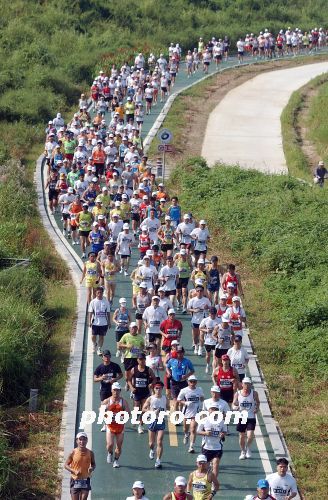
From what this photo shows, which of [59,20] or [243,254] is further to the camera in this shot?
[59,20]

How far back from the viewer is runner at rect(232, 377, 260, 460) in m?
17.2

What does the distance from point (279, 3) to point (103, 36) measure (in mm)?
21739

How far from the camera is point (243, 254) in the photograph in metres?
29.7

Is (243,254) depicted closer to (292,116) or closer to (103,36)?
(292,116)

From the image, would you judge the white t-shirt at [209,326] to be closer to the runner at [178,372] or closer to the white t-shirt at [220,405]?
the runner at [178,372]

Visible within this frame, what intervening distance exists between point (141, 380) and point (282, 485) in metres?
3.84

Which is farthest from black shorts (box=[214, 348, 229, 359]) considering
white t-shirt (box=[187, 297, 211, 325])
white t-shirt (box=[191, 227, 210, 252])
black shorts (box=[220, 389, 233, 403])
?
white t-shirt (box=[191, 227, 210, 252])

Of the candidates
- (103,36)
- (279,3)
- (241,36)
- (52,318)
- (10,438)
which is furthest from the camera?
(279,3)

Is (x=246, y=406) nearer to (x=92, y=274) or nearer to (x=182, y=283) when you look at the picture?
(x=182, y=283)

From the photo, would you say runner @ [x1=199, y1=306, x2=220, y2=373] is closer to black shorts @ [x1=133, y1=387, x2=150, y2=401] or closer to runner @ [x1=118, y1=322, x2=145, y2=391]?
runner @ [x1=118, y1=322, x2=145, y2=391]

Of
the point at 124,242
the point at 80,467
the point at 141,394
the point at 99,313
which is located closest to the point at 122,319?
the point at 99,313

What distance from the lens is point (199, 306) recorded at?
2147cm

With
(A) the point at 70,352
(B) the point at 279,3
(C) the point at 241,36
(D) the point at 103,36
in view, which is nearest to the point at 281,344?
(A) the point at 70,352

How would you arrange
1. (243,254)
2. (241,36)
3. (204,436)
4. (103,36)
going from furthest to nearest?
1. (241,36)
2. (103,36)
3. (243,254)
4. (204,436)
